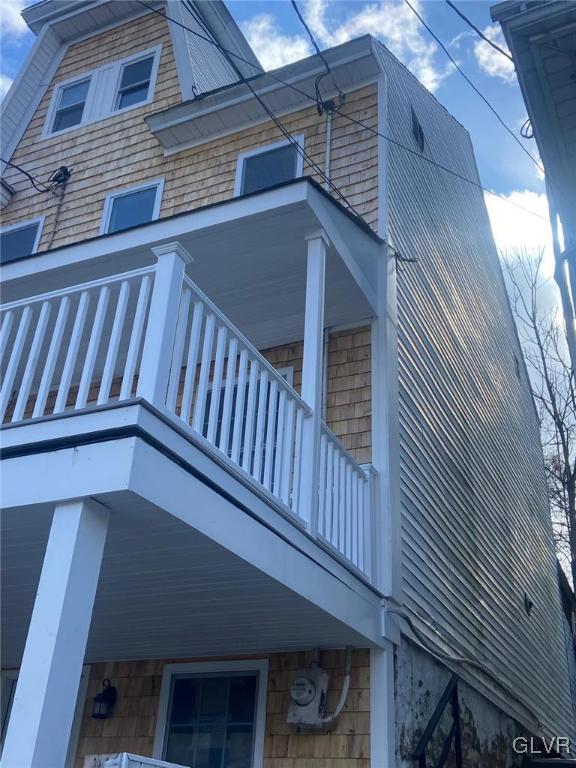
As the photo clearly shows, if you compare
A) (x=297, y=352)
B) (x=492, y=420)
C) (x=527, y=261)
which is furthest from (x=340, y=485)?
(x=527, y=261)

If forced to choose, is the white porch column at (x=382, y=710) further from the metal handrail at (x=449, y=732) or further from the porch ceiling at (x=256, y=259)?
the porch ceiling at (x=256, y=259)

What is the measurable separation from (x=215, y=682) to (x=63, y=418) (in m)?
3.43

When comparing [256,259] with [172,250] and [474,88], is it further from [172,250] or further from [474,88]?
[474,88]

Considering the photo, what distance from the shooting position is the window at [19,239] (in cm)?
1015

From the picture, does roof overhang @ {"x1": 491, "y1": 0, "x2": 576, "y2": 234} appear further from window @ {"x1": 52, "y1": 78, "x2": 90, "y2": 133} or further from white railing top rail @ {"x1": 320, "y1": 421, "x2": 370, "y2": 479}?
window @ {"x1": 52, "y1": 78, "x2": 90, "y2": 133}

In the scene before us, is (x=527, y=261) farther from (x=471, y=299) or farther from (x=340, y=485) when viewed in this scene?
(x=340, y=485)

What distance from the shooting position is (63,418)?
3895mm

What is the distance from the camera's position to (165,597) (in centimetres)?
509

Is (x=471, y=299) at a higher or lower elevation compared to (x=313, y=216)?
higher

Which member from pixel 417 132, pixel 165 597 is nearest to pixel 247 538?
pixel 165 597

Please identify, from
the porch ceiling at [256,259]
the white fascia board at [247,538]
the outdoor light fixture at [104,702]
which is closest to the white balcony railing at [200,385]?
the white fascia board at [247,538]

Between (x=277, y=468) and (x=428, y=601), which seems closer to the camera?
(x=277, y=468)

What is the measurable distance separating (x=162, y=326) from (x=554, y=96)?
5.13m

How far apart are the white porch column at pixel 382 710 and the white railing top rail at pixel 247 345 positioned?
75.9 inches
